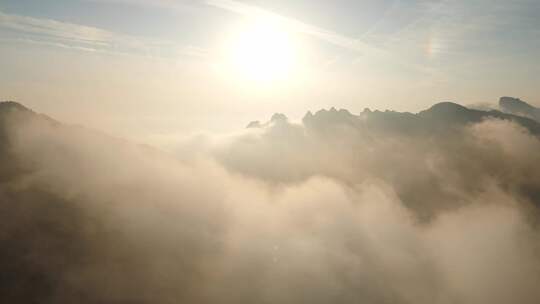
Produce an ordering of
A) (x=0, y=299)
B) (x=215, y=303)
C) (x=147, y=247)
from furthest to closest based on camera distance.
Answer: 1. (x=147, y=247)
2. (x=215, y=303)
3. (x=0, y=299)

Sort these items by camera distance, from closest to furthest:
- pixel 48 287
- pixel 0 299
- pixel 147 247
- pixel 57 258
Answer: pixel 0 299 → pixel 48 287 → pixel 57 258 → pixel 147 247

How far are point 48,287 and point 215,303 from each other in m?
67.1

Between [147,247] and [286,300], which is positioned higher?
[147,247]

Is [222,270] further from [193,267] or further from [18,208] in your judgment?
[18,208]

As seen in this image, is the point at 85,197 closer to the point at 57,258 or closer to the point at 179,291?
the point at 57,258

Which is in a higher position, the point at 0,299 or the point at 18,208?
the point at 18,208

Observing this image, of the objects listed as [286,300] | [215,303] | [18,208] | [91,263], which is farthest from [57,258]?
[286,300]

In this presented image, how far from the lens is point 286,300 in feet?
636

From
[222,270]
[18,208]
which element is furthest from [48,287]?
[222,270]

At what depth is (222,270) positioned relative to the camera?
19238 cm

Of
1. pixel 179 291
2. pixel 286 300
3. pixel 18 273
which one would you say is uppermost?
pixel 18 273

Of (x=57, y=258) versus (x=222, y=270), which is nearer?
(x=57, y=258)

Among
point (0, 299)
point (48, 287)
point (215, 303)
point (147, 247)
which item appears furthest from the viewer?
point (147, 247)

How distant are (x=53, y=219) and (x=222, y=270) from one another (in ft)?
284
